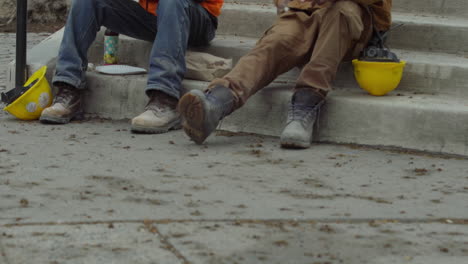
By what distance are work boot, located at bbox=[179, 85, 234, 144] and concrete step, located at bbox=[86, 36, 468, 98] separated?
743 mm

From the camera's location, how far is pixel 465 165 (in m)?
3.73

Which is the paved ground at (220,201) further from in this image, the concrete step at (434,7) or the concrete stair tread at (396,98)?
the concrete step at (434,7)

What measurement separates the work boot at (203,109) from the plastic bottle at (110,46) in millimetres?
1218

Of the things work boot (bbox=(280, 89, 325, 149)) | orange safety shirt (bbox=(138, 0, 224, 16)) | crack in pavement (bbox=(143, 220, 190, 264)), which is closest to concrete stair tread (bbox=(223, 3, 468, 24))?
orange safety shirt (bbox=(138, 0, 224, 16))

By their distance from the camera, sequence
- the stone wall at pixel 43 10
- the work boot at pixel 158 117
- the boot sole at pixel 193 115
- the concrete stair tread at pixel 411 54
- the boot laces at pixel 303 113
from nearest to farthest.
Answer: the boot sole at pixel 193 115, the boot laces at pixel 303 113, the work boot at pixel 158 117, the concrete stair tread at pixel 411 54, the stone wall at pixel 43 10

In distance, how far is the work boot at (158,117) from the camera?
4258 mm

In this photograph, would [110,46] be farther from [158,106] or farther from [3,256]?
[3,256]

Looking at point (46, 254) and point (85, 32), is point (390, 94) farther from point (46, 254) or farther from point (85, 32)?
point (46, 254)

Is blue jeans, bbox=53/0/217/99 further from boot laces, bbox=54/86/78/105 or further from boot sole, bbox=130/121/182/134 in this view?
boot sole, bbox=130/121/182/134

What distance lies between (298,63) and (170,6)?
0.73 metres

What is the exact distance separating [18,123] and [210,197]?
5.84 feet

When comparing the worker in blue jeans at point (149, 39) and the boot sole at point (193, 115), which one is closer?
the boot sole at point (193, 115)

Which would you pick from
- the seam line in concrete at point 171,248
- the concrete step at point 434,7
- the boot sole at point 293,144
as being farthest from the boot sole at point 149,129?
the concrete step at point 434,7

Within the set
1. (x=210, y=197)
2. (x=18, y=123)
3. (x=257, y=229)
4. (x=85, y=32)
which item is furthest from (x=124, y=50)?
(x=257, y=229)
